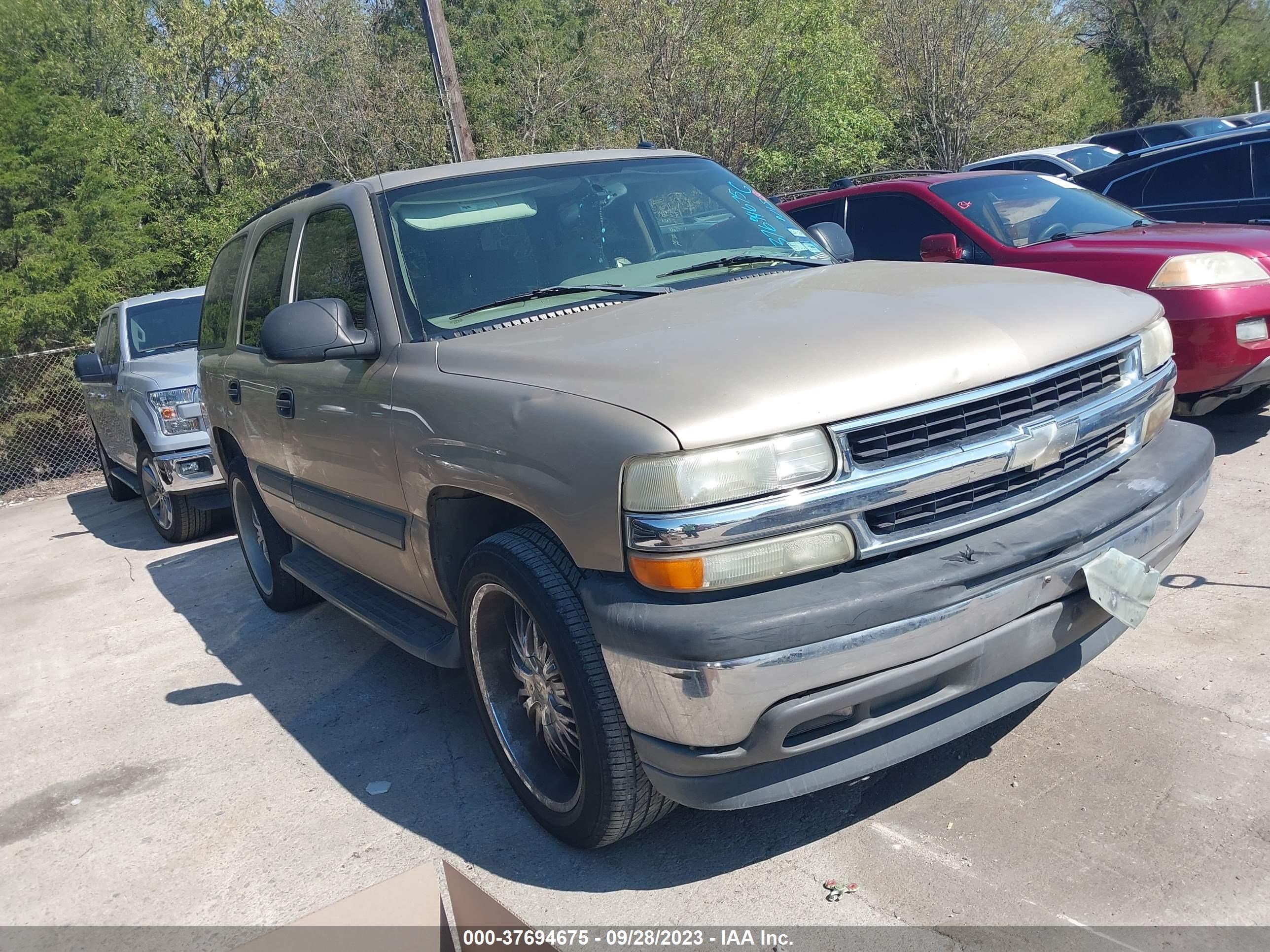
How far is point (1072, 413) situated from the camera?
2.95 meters

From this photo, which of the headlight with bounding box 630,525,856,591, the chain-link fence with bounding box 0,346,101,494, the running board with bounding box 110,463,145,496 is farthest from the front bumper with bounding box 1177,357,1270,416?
the chain-link fence with bounding box 0,346,101,494

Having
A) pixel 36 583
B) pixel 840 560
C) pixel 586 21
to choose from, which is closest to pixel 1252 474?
pixel 840 560

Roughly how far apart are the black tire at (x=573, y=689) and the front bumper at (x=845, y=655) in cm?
11

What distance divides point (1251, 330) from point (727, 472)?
4297 mm

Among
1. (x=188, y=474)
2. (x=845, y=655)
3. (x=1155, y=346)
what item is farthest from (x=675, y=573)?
(x=188, y=474)

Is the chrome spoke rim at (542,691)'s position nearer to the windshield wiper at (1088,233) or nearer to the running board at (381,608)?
the running board at (381,608)

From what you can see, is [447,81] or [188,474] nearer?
[188,474]

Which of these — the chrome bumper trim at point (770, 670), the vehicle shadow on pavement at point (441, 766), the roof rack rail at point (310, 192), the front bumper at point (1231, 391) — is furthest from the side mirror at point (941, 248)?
the chrome bumper trim at point (770, 670)

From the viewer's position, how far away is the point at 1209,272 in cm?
562

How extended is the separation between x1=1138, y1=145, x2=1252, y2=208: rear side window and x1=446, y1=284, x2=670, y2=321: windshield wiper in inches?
234

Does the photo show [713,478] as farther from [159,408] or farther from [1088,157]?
[1088,157]

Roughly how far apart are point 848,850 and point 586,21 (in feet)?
87.5

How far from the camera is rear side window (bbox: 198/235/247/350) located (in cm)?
558

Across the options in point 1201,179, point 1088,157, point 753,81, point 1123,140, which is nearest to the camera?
point 1201,179
